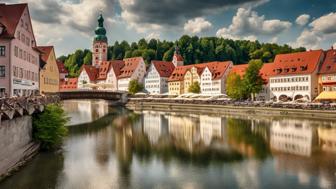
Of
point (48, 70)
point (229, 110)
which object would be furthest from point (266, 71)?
point (48, 70)

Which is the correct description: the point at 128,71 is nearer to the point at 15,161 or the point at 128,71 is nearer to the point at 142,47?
the point at 142,47

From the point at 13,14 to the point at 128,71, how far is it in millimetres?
85861

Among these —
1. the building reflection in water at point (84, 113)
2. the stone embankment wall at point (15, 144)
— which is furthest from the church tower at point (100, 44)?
the stone embankment wall at point (15, 144)

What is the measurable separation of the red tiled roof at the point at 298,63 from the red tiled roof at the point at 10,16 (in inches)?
2155

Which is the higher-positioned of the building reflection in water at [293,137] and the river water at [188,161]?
the building reflection in water at [293,137]

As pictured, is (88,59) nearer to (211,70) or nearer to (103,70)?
(103,70)

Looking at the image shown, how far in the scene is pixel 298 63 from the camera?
253ft

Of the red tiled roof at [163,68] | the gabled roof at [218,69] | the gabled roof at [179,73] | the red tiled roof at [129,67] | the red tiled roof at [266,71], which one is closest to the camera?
Answer: the red tiled roof at [266,71]

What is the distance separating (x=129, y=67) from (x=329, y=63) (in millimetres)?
65216

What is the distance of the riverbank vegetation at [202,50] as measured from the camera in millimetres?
150500

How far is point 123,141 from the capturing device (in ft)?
115

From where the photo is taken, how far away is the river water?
20172 mm

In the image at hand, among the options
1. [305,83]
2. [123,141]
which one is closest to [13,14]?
[123,141]

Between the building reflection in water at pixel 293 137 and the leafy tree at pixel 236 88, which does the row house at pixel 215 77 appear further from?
the building reflection in water at pixel 293 137
